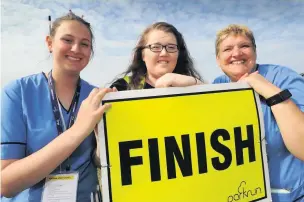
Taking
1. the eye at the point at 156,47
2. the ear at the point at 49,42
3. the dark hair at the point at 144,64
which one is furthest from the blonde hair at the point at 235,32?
the ear at the point at 49,42

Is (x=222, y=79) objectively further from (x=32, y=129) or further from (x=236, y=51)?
(x=32, y=129)

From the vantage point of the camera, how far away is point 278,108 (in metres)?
1.15

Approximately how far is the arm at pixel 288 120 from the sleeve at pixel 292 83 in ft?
0.45

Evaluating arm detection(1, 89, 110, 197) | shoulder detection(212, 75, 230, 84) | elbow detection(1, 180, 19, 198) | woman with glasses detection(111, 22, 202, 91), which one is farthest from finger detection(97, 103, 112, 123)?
shoulder detection(212, 75, 230, 84)

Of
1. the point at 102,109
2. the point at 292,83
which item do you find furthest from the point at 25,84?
the point at 292,83

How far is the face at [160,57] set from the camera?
54.9 inches

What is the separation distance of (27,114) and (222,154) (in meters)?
0.92

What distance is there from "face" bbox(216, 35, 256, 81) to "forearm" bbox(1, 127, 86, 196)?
1004 millimetres

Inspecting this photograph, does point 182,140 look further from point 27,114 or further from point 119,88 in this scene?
point 27,114

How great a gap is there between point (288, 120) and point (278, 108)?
0.07m

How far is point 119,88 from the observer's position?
141cm

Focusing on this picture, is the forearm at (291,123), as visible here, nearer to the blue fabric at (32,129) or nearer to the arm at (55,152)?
the arm at (55,152)

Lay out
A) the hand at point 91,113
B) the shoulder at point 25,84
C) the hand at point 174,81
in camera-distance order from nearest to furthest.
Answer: the hand at point 91,113 < the hand at point 174,81 < the shoulder at point 25,84

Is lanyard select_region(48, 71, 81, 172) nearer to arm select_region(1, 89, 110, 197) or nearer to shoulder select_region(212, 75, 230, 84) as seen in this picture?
arm select_region(1, 89, 110, 197)
